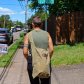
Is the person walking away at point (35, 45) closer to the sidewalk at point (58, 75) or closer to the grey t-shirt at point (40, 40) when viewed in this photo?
the grey t-shirt at point (40, 40)

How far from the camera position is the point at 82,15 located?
2612cm

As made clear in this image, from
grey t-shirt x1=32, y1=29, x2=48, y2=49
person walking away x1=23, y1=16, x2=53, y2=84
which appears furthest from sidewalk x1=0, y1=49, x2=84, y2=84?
grey t-shirt x1=32, y1=29, x2=48, y2=49

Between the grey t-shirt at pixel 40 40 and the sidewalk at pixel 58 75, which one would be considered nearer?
the grey t-shirt at pixel 40 40

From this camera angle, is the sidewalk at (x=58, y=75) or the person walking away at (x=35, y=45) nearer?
the person walking away at (x=35, y=45)

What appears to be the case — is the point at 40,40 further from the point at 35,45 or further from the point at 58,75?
the point at 58,75

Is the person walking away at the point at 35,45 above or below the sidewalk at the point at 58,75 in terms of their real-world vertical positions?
above

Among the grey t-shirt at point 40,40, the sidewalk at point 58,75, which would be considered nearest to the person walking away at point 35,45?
the grey t-shirt at point 40,40

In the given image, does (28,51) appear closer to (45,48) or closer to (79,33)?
(45,48)

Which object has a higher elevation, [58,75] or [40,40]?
[40,40]

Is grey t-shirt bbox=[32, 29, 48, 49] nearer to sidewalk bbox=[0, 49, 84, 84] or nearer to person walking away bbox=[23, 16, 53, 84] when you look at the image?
person walking away bbox=[23, 16, 53, 84]

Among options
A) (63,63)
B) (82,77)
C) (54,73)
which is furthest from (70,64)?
(82,77)

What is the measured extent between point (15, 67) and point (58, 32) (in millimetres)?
12144

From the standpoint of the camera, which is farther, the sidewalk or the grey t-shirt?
the sidewalk

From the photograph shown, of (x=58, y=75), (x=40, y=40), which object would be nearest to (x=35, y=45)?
(x=40, y=40)
